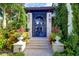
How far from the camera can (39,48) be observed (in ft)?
9.96

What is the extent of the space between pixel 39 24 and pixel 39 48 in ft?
1.20

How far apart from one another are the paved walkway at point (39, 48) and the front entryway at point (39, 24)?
91 mm

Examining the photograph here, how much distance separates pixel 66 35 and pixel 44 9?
19.7 inches

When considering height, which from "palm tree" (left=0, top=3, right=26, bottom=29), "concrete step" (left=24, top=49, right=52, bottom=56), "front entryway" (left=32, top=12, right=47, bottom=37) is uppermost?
"palm tree" (left=0, top=3, right=26, bottom=29)

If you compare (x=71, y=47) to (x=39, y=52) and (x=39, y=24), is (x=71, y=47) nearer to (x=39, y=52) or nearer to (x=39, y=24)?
(x=39, y=52)

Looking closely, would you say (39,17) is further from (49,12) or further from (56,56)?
(56,56)

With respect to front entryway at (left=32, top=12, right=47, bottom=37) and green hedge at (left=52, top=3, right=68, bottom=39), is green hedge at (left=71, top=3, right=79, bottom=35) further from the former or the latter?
front entryway at (left=32, top=12, right=47, bottom=37)

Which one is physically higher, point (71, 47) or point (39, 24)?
point (39, 24)

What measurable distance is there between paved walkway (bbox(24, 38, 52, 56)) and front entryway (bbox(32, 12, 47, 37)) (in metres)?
0.09

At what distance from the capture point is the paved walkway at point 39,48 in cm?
303

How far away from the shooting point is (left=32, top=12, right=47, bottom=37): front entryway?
3066 millimetres

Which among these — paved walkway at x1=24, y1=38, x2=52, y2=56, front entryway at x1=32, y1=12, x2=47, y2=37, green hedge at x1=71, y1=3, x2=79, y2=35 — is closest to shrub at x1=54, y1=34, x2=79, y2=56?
green hedge at x1=71, y1=3, x2=79, y2=35

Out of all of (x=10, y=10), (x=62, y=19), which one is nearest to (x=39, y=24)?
(x=62, y=19)

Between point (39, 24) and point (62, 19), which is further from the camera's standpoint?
point (39, 24)
